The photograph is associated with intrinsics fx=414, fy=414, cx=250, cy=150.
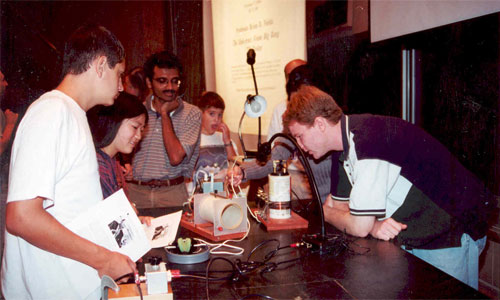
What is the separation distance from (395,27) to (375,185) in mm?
1317

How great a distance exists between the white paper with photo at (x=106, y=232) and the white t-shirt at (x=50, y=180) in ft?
0.04

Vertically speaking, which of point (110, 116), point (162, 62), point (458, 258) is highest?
point (162, 62)

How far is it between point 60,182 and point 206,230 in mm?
675

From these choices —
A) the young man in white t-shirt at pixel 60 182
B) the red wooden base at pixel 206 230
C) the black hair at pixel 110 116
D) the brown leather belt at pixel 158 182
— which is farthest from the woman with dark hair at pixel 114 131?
the brown leather belt at pixel 158 182

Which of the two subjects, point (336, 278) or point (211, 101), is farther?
point (211, 101)

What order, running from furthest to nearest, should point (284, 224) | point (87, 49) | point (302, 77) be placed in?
point (302, 77) < point (284, 224) < point (87, 49)

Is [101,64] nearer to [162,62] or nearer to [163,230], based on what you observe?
[163,230]

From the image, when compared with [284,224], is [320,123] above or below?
above

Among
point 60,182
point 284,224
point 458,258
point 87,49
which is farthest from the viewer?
point 284,224

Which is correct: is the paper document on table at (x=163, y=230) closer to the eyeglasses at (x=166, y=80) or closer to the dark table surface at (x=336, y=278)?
the dark table surface at (x=336, y=278)

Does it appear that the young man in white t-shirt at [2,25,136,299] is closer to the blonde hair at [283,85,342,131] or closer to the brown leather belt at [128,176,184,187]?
the blonde hair at [283,85,342,131]

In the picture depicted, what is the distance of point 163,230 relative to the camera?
1712 mm

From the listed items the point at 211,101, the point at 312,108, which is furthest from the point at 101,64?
the point at 211,101

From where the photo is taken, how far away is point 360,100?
9.93 ft
